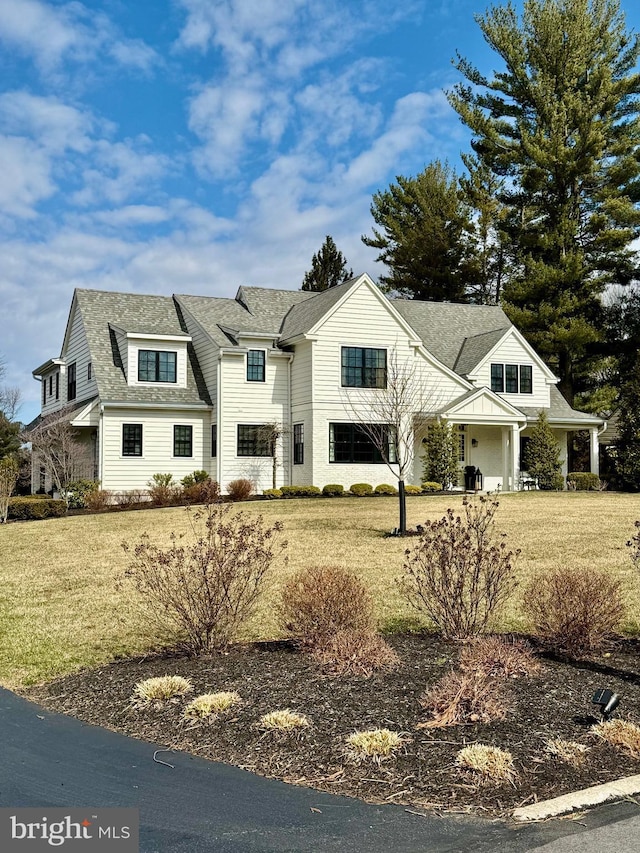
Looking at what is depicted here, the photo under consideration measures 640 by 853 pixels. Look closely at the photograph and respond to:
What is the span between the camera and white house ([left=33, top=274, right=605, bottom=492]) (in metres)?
28.7

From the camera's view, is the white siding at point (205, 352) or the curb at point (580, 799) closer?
the curb at point (580, 799)

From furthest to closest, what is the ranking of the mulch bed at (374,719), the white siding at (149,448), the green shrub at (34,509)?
the white siding at (149,448)
the green shrub at (34,509)
the mulch bed at (374,719)

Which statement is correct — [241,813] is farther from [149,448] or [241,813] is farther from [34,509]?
[149,448]

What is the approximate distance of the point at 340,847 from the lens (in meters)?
4.28

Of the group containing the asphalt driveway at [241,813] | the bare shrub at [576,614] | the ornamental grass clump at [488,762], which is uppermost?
the bare shrub at [576,614]

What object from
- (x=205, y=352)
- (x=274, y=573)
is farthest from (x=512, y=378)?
(x=274, y=573)

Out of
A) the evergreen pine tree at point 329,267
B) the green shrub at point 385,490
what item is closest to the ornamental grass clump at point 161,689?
the green shrub at point 385,490

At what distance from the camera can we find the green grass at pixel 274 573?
369 inches

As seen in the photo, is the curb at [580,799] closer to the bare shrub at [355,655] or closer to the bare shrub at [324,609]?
the bare shrub at [355,655]

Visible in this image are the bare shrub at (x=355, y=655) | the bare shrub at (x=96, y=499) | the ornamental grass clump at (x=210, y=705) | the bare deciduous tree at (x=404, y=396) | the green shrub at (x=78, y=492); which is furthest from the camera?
the bare deciduous tree at (x=404, y=396)

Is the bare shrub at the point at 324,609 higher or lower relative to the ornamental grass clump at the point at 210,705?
higher

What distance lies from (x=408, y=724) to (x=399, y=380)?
22.2 m

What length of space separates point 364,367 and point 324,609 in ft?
73.0

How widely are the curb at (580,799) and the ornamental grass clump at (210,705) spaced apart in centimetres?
247
